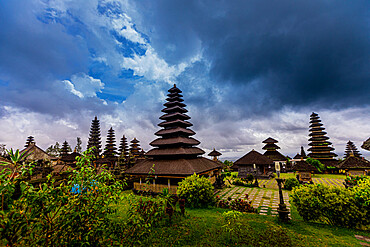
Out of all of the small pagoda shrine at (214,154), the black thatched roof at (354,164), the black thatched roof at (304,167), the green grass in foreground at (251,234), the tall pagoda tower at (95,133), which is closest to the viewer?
the green grass in foreground at (251,234)

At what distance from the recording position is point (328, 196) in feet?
22.3

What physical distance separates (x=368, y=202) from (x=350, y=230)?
4.78 ft

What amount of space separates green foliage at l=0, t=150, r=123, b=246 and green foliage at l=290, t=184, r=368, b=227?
8641mm

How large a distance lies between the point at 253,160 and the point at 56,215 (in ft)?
86.8

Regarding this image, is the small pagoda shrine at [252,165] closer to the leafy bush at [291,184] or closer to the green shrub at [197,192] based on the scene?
the leafy bush at [291,184]

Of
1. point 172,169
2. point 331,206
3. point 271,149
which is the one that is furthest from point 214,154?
point 331,206

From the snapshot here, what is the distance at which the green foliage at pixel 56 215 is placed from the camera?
6.79 feet

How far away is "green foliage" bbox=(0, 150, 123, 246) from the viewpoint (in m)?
2.07

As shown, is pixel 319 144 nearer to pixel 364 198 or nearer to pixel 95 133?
pixel 364 198

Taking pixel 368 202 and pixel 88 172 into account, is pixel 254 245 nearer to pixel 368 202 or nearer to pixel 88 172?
pixel 368 202

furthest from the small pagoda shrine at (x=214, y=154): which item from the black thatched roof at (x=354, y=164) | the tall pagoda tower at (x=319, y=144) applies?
the black thatched roof at (x=354, y=164)

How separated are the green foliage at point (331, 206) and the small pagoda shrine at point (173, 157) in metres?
7.51

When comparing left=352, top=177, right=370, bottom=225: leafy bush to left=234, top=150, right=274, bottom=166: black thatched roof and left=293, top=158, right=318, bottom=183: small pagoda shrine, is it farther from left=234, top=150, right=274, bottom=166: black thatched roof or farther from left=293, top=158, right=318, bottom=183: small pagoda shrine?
left=234, top=150, right=274, bottom=166: black thatched roof

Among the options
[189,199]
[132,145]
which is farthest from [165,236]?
[132,145]
